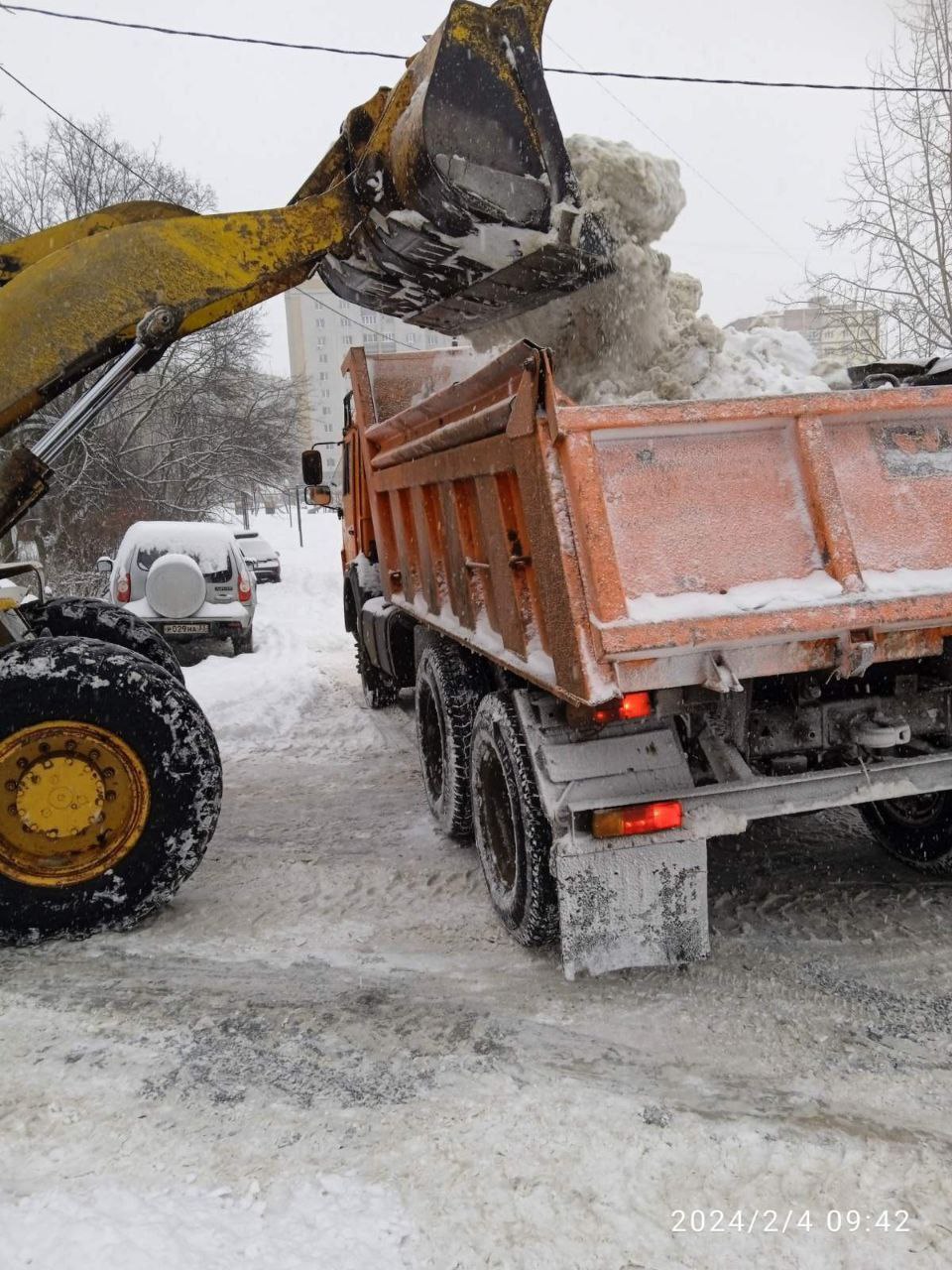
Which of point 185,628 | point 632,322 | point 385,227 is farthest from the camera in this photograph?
point 185,628

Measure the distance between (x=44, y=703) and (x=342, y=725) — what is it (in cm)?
441

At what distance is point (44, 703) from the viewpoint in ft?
12.2

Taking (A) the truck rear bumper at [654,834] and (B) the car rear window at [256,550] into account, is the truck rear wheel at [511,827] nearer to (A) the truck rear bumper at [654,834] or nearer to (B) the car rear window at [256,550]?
(A) the truck rear bumper at [654,834]

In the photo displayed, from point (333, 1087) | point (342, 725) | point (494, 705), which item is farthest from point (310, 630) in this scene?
point (333, 1087)

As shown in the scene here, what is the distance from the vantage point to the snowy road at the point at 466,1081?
2242 mm

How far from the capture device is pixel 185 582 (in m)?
9.88

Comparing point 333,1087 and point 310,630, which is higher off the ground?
point 310,630

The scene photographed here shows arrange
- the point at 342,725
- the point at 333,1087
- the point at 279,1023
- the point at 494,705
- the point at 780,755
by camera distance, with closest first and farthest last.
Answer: the point at 333,1087
the point at 279,1023
the point at 780,755
the point at 494,705
the point at 342,725

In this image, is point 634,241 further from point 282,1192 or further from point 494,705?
point 282,1192

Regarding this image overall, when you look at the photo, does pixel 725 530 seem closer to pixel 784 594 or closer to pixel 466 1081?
pixel 784 594

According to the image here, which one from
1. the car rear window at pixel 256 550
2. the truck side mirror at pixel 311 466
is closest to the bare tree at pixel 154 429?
the car rear window at pixel 256 550

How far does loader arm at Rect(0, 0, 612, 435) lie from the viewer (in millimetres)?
3570

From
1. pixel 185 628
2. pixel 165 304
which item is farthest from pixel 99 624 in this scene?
pixel 185 628

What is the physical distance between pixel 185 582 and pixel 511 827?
6979 mm
